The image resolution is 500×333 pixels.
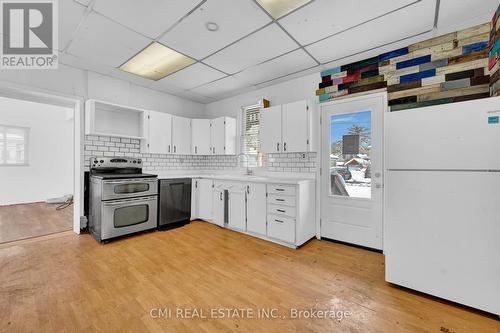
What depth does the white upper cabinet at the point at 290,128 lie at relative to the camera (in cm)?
342

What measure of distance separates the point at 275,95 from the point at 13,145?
24.7 feet

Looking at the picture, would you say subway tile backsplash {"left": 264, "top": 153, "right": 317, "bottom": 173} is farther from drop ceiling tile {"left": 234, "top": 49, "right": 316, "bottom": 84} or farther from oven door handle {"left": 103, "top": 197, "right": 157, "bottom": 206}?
oven door handle {"left": 103, "top": 197, "right": 157, "bottom": 206}

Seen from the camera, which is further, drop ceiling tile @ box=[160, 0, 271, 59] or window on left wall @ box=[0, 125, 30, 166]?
window on left wall @ box=[0, 125, 30, 166]

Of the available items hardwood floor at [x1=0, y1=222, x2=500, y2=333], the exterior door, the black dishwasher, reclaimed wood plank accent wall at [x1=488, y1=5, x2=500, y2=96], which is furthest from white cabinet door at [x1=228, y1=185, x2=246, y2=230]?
reclaimed wood plank accent wall at [x1=488, y1=5, x2=500, y2=96]

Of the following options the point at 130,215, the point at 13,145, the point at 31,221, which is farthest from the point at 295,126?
the point at 13,145

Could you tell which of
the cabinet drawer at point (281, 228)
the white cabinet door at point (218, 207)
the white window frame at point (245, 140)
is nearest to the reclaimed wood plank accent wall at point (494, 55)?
the cabinet drawer at point (281, 228)

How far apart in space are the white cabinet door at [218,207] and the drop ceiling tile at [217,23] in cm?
244

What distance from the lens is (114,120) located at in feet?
13.5

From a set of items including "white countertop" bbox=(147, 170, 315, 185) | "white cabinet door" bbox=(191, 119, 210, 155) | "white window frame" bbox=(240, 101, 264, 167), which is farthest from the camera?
"white cabinet door" bbox=(191, 119, 210, 155)

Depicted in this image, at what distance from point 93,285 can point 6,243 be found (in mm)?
2361

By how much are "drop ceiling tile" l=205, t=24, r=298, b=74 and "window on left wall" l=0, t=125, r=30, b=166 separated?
6705mm

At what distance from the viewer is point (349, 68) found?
3.29 meters

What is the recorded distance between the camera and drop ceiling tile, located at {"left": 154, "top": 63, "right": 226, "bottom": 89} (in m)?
3.60

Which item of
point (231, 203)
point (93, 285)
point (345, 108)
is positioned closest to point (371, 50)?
point (345, 108)
